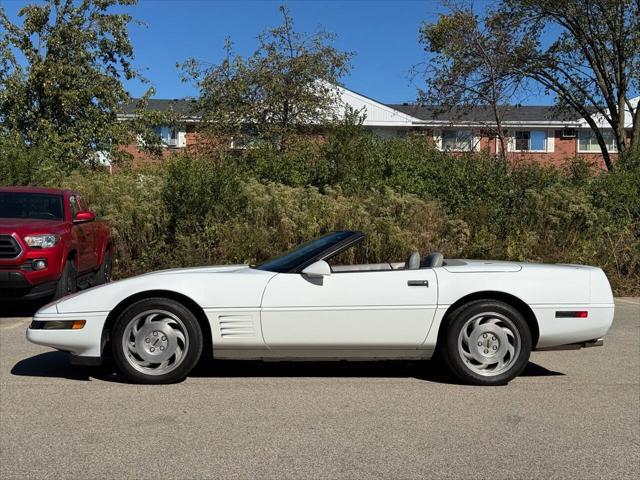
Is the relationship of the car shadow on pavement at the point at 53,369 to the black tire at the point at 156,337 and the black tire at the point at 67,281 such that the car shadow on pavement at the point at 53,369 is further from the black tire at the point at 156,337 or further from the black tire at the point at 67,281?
the black tire at the point at 67,281

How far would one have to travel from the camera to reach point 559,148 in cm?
3941

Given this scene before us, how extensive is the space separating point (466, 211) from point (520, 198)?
47.1 inches

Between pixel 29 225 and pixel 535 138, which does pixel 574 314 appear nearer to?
pixel 29 225

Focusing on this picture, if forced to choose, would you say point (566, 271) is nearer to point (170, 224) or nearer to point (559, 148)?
point (170, 224)

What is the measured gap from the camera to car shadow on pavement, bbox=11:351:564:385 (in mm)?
5781

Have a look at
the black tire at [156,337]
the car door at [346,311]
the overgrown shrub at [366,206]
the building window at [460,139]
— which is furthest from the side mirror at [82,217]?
the building window at [460,139]

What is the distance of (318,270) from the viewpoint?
5.25 meters

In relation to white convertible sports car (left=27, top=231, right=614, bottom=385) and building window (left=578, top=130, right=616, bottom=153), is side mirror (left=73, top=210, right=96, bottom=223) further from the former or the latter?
building window (left=578, top=130, right=616, bottom=153)

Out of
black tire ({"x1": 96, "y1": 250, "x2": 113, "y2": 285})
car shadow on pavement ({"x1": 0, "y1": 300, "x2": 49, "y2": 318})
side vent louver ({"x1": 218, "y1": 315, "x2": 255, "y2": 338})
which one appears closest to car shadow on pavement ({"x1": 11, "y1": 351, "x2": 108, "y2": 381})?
side vent louver ({"x1": 218, "y1": 315, "x2": 255, "y2": 338})

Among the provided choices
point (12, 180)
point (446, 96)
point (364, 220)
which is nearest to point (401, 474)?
point (364, 220)

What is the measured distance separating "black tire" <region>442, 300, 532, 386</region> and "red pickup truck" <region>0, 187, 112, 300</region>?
18.4 feet

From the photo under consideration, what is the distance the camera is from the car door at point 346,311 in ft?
17.3

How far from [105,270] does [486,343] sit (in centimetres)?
791

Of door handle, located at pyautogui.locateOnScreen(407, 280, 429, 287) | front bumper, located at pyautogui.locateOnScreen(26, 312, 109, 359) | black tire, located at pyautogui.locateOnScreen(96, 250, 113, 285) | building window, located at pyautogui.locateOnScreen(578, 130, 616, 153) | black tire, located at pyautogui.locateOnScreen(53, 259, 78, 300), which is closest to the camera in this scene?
front bumper, located at pyautogui.locateOnScreen(26, 312, 109, 359)
